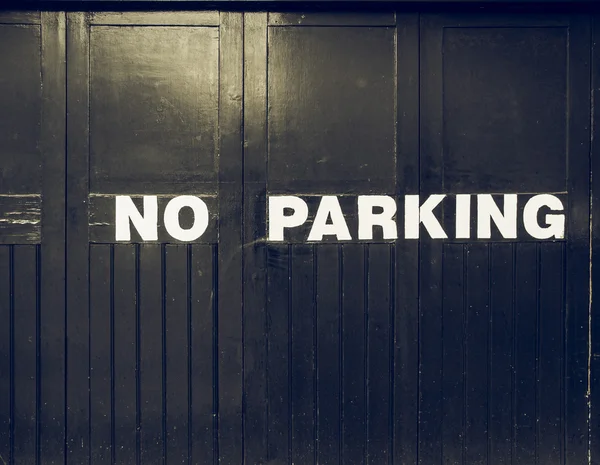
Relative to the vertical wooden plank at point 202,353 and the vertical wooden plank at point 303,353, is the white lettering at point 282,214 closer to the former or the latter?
the vertical wooden plank at point 303,353

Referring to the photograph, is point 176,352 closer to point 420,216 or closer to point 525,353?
point 420,216

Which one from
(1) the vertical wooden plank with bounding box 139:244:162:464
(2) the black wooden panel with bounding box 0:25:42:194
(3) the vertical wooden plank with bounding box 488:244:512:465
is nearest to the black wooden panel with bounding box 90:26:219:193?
(2) the black wooden panel with bounding box 0:25:42:194

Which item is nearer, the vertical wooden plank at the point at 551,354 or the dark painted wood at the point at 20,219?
the dark painted wood at the point at 20,219

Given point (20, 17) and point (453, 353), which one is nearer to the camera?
point (20, 17)

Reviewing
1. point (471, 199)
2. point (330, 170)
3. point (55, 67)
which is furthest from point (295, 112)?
point (55, 67)

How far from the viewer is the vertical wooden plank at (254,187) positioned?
13.8 feet

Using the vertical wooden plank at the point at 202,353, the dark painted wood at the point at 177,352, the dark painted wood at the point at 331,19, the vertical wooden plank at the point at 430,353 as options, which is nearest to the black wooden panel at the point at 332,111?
the dark painted wood at the point at 331,19

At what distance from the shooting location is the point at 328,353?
4.26 meters

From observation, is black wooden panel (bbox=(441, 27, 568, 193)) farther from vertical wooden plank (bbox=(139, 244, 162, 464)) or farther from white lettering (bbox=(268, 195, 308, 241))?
vertical wooden plank (bbox=(139, 244, 162, 464))

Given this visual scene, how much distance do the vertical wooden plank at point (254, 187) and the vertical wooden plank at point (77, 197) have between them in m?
0.95

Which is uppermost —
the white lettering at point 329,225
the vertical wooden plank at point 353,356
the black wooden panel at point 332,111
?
the black wooden panel at point 332,111

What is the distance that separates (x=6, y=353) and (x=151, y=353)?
0.86 m

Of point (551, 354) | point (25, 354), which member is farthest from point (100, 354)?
point (551, 354)

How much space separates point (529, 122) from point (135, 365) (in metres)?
2.80
